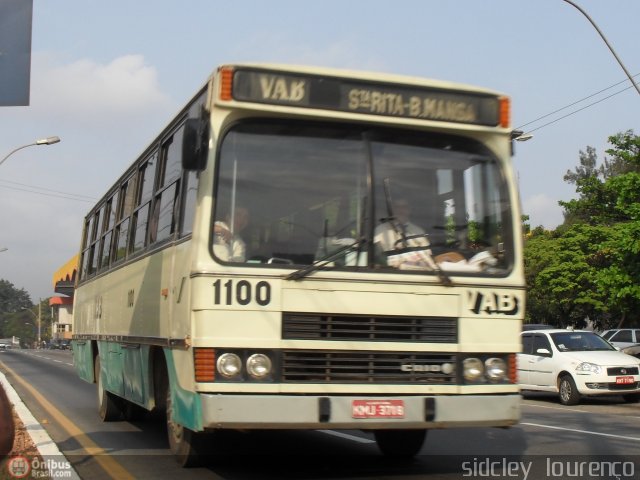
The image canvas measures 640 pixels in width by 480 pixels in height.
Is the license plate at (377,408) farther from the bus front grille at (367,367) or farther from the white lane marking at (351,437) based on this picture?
the white lane marking at (351,437)

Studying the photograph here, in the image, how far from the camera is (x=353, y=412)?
6422 millimetres

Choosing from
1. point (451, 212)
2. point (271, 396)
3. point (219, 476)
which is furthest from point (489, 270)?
point (219, 476)

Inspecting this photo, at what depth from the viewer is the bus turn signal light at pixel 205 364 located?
6.30 metres

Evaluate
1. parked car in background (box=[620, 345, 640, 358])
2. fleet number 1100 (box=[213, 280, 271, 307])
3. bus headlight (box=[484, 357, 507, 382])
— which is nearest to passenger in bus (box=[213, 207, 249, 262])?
fleet number 1100 (box=[213, 280, 271, 307])

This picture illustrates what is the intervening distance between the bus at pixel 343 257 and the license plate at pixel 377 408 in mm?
10

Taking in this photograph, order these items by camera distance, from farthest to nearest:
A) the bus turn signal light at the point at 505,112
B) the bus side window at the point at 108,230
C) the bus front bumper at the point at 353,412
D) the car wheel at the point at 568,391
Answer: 1. the car wheel at the point at 568,391
2. the bus side window at the point at 108,230
3. the bus turn signal light at the point at 505,112
4. the bus front bumper at the point at 353,412

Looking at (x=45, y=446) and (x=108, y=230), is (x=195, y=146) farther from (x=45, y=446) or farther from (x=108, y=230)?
(x=108, y=230)

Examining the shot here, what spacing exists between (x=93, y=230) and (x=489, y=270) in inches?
346

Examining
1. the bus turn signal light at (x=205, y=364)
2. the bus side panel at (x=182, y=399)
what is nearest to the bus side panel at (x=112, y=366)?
the bus side panel at (x=182, y=399)

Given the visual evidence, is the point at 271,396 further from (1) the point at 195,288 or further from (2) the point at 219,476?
(2) the point at 219,476

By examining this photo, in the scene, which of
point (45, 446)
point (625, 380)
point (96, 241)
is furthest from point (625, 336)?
point (45, 446)

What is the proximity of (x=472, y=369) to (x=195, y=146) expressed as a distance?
2.66m

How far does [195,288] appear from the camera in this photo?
6.46 m

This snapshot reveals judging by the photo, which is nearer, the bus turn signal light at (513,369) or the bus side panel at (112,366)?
A: the bus turn signal light at (513,369)
